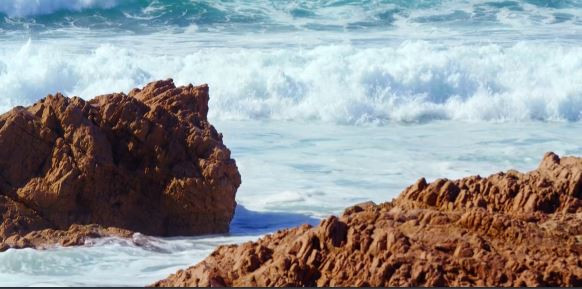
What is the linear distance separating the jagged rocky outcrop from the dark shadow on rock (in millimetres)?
349

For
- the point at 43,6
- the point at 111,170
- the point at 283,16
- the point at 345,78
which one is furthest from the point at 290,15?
the point at 111,170

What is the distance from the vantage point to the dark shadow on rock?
39.4 ft

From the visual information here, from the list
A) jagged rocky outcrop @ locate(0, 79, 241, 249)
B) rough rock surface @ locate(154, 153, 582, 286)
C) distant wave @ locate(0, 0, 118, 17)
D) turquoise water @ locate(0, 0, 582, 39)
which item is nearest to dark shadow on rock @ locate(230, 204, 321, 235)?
jagged rocky outcrop @ locate(0, 79, 241, 249)

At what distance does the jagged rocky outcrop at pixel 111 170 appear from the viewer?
11.2m

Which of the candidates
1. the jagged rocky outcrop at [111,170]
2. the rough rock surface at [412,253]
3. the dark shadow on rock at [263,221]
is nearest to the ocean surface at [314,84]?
the dark shadow on rock at [263,221]

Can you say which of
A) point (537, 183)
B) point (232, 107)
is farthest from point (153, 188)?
point (232, 107)

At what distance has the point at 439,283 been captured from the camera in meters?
6.26

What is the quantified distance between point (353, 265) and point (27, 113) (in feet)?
19.6

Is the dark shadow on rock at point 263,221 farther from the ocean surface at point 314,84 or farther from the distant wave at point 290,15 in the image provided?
the distant wave at point 290,15

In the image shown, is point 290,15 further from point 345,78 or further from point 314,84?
point 314,84

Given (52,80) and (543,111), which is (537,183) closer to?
(543,111)

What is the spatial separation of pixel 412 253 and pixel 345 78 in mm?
18574

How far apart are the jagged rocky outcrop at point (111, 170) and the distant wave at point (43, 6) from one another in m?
24.1

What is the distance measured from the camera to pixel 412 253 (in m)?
6.45
